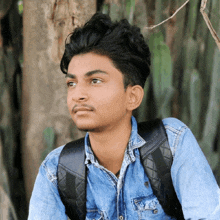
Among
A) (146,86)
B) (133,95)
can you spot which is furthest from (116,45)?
(146,86)

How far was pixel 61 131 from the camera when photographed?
1579 millimetres

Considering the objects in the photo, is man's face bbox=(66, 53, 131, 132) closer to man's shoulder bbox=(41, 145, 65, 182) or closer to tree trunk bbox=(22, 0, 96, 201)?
man's shoulder bbox=(41, 145, 65, 182)

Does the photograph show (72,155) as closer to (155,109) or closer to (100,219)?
(100,219)

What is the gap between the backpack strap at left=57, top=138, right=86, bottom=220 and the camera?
116cm

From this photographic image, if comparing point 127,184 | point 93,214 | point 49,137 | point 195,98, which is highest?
point 195,98

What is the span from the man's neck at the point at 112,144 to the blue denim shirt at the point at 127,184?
31 millimetres

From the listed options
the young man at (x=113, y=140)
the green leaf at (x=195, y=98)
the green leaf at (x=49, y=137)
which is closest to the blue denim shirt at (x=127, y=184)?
the young man at (x=113, y=140)

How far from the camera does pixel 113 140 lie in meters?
1.18

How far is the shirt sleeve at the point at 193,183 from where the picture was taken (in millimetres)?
990

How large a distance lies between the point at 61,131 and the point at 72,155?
0.39 metres

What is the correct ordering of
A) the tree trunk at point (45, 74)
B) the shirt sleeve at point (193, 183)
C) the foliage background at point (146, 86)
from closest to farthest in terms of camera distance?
1. the shirt sleeve at point (193, 183)
2. the tree trunk at point (45, 74)
3. the foliage background at point (146, 86)

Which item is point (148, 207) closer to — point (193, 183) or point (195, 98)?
point (193, 183)

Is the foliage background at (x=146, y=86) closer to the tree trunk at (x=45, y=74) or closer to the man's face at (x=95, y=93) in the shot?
the tree trunk at (x=45, y=74)

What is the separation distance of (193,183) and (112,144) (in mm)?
350
